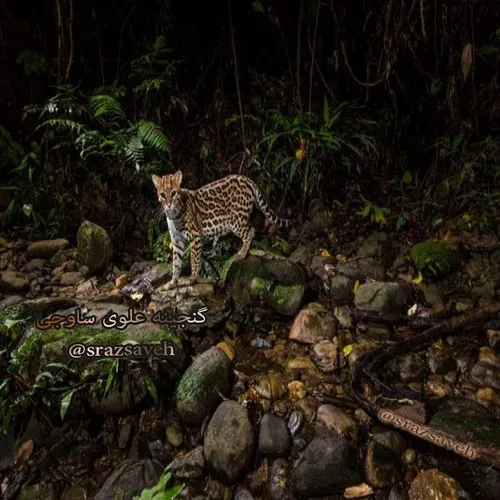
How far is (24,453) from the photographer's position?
12.0 feet

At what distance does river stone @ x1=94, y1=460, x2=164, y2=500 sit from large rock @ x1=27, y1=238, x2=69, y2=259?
3.62 m

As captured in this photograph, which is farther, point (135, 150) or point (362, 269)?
point (135, 150)

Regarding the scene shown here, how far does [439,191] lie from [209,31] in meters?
5.23

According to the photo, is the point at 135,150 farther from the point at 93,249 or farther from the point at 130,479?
the point at 130,479

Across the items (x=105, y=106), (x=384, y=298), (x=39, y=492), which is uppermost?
(x=105, y=106)

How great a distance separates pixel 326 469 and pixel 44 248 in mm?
4969

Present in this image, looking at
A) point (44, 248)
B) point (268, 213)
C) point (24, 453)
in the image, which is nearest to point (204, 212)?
point (268, 213)


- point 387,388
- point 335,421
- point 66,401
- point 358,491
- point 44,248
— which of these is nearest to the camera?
point 358,491

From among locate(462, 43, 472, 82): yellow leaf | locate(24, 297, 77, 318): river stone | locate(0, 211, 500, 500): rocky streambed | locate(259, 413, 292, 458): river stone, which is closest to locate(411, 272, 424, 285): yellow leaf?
locate(0, 211, 500, 500): rocky streambed

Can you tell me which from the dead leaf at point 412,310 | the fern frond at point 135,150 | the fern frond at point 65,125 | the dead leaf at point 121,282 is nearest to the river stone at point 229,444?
the dead leaf at point 412,310

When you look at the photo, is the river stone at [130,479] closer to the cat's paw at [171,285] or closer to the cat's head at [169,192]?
the cat's paw at [171,285]

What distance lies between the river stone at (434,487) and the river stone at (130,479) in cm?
205

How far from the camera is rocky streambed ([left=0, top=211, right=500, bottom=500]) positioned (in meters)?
3.25

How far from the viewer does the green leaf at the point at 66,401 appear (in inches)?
139
